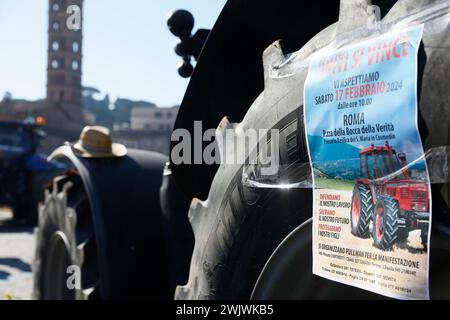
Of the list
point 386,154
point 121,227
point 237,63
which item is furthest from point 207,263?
point 121,227

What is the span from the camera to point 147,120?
143 ft

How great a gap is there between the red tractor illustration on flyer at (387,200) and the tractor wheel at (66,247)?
170cm

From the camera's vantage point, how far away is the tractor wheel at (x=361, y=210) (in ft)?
3.47

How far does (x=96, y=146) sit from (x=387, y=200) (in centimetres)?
214

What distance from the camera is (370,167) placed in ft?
3.44

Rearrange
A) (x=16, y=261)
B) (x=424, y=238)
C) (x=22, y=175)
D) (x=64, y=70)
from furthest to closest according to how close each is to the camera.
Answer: (x=64, y=70) → (x=22, y=175) → (x=16, y=261) → (x=424, y=238)

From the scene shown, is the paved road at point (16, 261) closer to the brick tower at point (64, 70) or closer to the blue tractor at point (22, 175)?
the blue tractor at point (22, 175)

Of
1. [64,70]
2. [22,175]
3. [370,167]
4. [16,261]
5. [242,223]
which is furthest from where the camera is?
[64,70]

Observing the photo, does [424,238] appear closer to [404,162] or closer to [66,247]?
[404,162]

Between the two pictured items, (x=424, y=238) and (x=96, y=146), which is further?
(x=96, y=146)

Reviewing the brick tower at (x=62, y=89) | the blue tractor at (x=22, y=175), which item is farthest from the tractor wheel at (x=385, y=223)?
the brick tower at (x=62, y=89)

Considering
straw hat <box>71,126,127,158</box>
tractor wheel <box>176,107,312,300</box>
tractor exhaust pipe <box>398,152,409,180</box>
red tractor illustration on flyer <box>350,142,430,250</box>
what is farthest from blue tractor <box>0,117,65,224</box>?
tractor exhaust pipe <box>398,152,409,180</box>

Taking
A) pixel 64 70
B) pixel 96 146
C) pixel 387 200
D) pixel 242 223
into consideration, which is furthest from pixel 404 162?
pixel 64 70

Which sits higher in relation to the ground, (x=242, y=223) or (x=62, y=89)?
(x=62, y=89)
